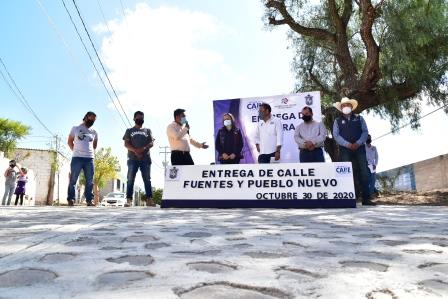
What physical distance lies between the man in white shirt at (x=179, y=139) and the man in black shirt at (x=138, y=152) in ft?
1.96

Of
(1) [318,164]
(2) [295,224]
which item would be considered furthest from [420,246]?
(1) [318,164]

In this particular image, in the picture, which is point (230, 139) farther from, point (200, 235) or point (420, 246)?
point (420, 246)

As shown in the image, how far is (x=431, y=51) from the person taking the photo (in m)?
11.1

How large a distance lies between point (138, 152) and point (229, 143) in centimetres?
165

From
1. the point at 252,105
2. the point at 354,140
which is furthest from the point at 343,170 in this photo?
the point at 252,105

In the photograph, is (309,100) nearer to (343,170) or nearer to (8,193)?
(343,170)

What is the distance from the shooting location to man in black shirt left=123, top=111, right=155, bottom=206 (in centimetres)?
→ 739

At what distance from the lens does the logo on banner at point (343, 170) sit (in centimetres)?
636

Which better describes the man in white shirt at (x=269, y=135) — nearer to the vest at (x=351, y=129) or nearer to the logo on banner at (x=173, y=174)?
the vest at (x=351, y=129)

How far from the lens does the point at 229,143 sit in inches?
283

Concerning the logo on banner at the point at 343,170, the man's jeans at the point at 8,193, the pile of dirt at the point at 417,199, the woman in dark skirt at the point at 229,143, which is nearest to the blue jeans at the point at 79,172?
the woman in dark skirt at the point at 229,143

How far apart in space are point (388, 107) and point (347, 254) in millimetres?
10940

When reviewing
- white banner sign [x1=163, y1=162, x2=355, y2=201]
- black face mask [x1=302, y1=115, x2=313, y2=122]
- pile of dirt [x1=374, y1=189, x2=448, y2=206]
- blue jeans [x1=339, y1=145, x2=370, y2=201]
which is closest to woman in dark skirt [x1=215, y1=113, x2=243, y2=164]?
white banner sign [x1=163, y1=162, x2=355, y2=201]

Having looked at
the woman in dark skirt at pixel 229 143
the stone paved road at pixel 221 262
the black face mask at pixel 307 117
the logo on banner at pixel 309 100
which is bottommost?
the stone paved road at pixel 221 262
